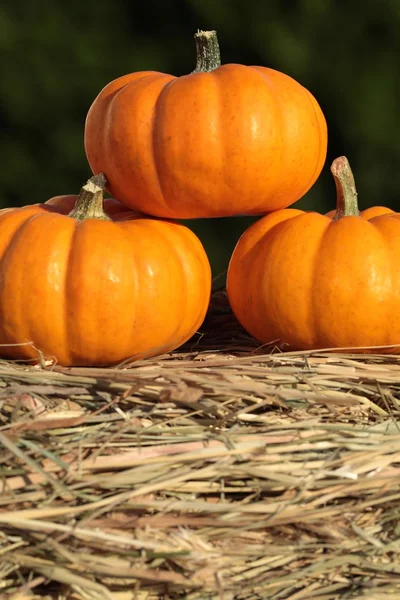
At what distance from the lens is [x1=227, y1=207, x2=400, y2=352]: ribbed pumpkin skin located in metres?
1.88

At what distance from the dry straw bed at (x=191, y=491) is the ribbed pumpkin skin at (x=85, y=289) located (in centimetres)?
20

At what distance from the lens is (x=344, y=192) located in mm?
2041

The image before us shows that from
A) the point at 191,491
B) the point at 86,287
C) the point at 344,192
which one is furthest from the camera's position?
the point at 344,192


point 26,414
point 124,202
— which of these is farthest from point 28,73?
point 26,414

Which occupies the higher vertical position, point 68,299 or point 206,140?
point 206,140

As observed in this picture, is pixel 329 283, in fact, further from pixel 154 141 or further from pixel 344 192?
pixel 154 141

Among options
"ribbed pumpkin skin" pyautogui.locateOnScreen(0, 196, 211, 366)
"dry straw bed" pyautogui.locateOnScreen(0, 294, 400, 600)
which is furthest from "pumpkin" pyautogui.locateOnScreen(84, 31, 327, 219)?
"dry straw bed" pyautogui.locateOnScreen(0, 294, 400, 600)

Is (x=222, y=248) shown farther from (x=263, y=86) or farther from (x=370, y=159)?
(x=263, y=86)

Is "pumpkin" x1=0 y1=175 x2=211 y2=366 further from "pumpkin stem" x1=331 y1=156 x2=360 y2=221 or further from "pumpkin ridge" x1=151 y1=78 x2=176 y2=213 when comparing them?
"pumpkin stem" x1=331 y1=156 x2=360 y2=221

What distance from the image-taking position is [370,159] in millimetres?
2758

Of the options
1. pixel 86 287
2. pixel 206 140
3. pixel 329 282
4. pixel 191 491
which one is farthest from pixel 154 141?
pixel 191 491

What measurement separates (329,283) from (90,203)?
0.56 metres

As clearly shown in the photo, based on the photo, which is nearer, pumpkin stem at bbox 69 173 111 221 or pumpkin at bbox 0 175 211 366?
pumpkin at bbox 0 175 211 366

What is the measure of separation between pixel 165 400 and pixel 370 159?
4.84ft
